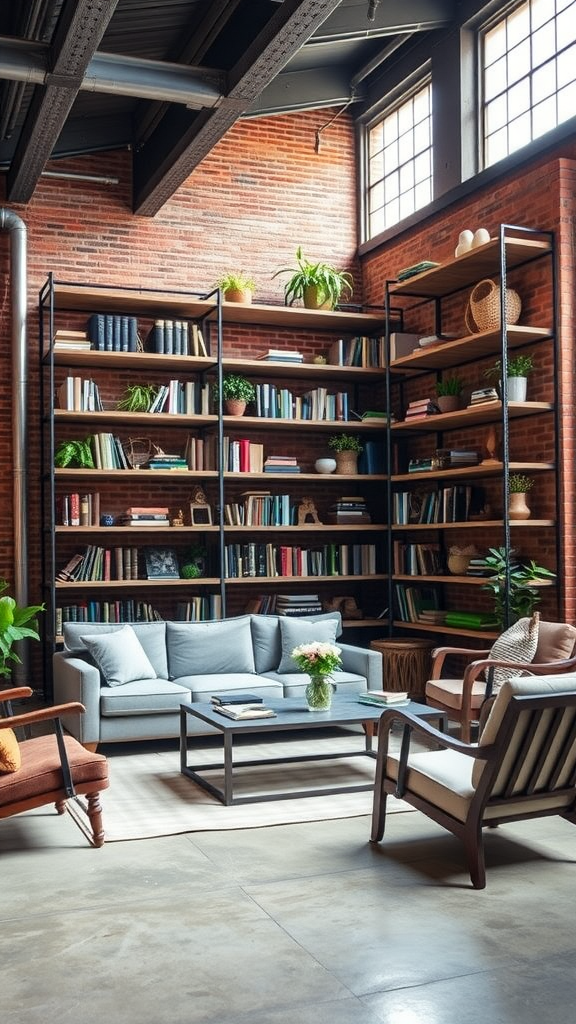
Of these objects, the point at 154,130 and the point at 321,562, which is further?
the point at 321,562

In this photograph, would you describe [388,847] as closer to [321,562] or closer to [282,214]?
[321,562]

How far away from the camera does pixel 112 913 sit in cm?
365

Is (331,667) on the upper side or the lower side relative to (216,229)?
lower

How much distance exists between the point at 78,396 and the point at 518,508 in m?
3.44

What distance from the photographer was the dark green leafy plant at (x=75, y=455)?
7.75 m

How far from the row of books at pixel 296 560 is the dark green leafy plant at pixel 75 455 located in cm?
134

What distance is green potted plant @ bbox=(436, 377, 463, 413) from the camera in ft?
25.6

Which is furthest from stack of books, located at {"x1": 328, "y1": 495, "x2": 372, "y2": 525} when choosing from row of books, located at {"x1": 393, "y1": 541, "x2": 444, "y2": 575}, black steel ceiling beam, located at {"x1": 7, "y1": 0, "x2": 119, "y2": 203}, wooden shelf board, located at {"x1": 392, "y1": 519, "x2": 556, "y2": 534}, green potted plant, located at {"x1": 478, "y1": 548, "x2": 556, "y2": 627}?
black steel ceiling beam, located at {"x1": 7, "y1": 0, "x2": 119, "y2": 203}

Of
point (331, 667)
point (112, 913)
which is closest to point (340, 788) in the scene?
point (331, 667)

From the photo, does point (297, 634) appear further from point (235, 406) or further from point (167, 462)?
point (235, 406)

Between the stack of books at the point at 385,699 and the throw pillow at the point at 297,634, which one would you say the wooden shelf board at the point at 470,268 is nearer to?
the throw pillow at the point at 297,634

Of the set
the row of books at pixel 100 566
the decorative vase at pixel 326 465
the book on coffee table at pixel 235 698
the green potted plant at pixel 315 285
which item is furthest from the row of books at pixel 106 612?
the green potted plant at pixel 315 285

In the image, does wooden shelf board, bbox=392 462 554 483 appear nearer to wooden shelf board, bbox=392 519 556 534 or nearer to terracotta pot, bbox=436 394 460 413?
wooden shelf board, bbox=392 519 556 534

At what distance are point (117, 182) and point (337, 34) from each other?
226cm
